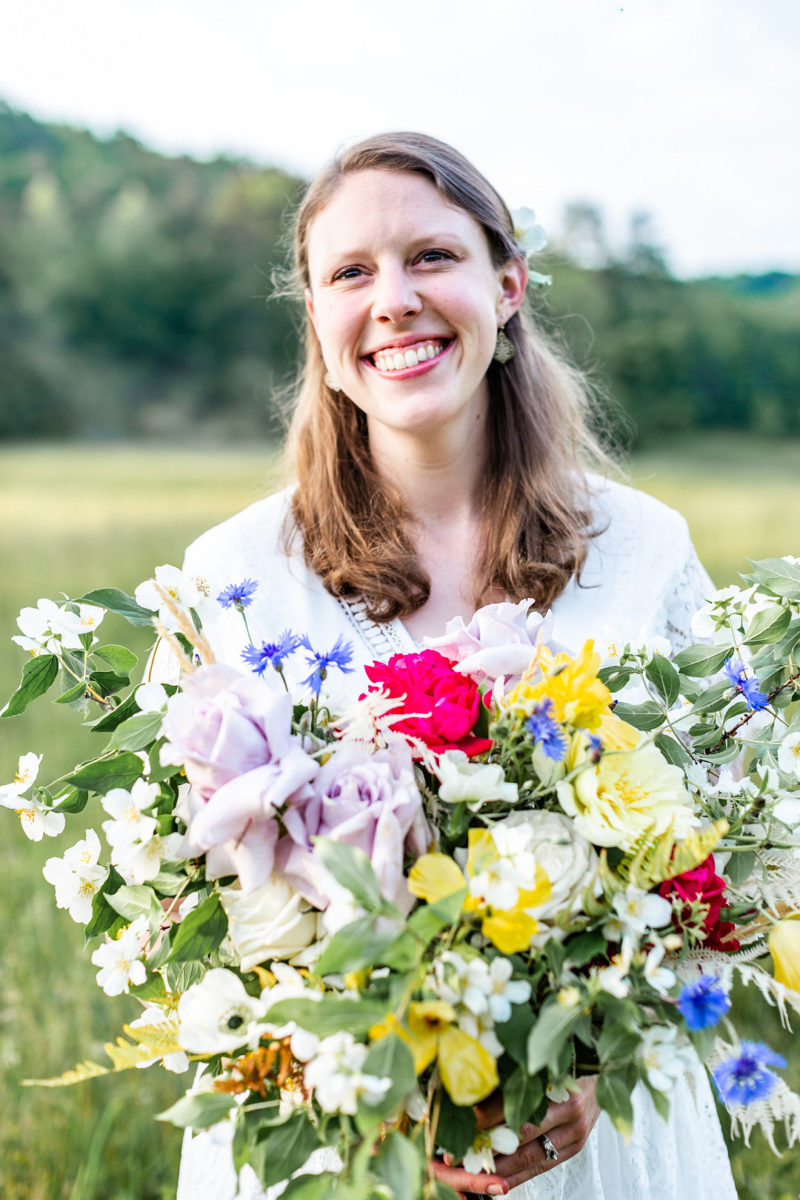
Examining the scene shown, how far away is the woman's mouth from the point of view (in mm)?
1876

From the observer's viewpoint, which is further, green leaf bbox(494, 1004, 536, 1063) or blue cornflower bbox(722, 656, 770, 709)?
blue cornflower bbox(722, 656, 770, 709)

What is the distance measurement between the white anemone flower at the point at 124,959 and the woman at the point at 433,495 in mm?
668

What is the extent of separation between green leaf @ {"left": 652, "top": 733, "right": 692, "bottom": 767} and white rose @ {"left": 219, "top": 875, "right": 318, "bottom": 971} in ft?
1.47

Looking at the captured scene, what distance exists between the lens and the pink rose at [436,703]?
3.32 ft

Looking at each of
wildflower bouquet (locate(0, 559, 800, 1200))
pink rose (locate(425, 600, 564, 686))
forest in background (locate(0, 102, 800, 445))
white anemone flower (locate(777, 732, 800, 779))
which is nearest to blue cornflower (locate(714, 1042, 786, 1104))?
wildflower bouquet (locate(0, 559, 800, 1200))

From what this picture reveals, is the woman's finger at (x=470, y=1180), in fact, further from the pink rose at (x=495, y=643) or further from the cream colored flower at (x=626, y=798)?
the pink rose at (x=495, y=643)

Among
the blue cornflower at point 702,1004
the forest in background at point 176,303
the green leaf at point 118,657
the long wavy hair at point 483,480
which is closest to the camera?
the blue cornflower at point 702,1004

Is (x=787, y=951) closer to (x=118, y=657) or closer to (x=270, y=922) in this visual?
(x=270, y=922)

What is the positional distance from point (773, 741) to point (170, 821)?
2.24ft

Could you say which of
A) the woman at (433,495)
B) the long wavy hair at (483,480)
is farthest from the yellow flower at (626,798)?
the long wavy hair at (483,480)

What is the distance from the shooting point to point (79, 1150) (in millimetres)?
2635

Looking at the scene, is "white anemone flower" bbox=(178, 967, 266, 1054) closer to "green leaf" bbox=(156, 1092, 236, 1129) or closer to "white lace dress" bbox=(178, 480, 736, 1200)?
"green leaf" bbox=(156, 1092, 236, 1129)

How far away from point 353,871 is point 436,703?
0.80 ft

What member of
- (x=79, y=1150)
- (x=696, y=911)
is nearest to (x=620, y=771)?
(x=696, y=911)
